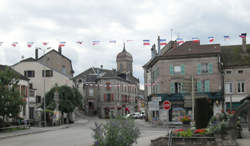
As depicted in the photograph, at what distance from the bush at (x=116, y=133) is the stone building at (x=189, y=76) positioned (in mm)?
32865

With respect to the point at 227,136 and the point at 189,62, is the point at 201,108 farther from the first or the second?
the point at 189,62

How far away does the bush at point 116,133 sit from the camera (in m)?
13.9

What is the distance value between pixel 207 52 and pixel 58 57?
1287 inches

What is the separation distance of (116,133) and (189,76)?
113ft

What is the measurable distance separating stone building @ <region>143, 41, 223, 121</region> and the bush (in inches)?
1294

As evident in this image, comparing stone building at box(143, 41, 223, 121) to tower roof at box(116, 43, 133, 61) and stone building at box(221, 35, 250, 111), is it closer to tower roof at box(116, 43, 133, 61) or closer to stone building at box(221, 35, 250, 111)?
stone building at box(221, 35, 250, 111)

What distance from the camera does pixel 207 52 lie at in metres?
47.4

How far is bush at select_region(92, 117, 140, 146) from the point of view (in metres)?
13.9

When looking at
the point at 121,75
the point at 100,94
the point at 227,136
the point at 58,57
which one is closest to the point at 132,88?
the point at 121,75

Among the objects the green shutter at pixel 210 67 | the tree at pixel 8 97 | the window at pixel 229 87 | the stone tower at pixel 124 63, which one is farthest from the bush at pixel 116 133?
the stone tower at pixel 124 63

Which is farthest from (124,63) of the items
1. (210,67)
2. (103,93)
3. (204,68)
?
(210,67)

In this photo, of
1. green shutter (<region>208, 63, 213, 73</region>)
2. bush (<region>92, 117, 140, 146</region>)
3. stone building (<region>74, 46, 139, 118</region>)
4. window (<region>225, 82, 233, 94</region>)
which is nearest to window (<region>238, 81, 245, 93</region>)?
window (<region>225, 82, 233, 94</region>)

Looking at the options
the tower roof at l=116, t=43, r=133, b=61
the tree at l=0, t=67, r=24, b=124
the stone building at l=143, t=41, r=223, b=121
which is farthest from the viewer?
the tower roof at l=116, t=43, r=133, b=61

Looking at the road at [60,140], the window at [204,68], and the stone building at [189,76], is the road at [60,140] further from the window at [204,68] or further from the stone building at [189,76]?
the window at [204,68]
